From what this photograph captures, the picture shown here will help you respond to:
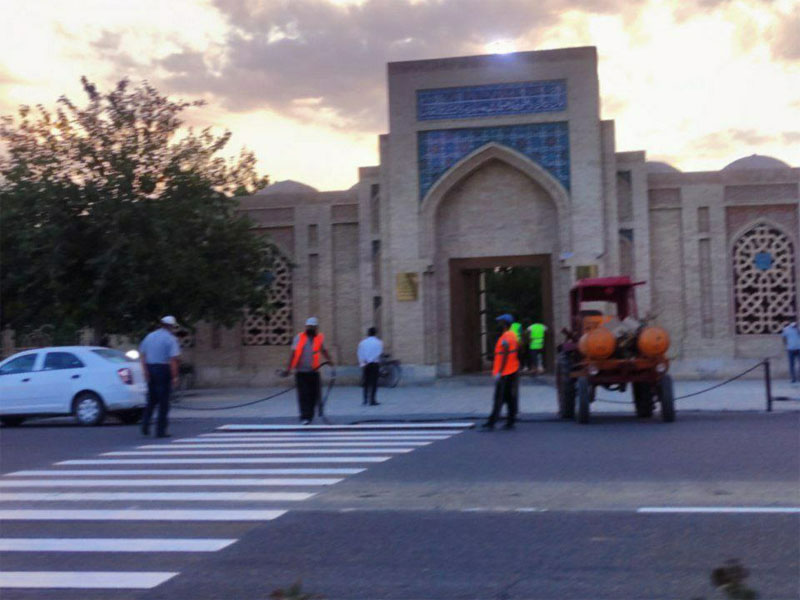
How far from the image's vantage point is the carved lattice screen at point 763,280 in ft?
80.8

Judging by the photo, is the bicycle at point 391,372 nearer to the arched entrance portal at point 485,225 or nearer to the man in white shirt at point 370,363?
the arched entrance portal at point 485,225

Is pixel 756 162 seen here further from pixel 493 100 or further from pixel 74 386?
pixel 74 386

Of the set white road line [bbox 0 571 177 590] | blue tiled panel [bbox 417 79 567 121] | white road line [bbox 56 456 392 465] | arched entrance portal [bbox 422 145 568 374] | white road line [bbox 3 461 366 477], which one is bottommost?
white road line [bbox 0 571 177 590]

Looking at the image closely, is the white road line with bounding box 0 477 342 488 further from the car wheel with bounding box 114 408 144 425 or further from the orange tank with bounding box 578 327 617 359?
the car wheel with bounding box 114 408 144 425

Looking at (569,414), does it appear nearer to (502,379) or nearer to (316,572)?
(502,379)

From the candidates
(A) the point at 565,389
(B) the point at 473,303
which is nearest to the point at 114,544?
(A) the point at 565,389

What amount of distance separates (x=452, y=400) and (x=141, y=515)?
43.5ft

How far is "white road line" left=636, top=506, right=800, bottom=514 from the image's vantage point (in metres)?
7.82

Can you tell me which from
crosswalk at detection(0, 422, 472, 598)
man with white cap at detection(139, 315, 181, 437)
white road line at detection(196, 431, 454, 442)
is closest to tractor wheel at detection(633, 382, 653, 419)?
white road line at detection(196, 431, 454, 442)

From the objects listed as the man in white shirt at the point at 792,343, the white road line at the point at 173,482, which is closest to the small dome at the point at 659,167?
the man in white shirt at the point at 792,343

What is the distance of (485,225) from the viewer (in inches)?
1022

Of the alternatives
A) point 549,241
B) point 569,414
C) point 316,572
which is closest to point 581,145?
point 549,241

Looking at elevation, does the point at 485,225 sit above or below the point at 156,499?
above

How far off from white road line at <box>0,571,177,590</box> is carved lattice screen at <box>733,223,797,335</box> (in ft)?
68.2
